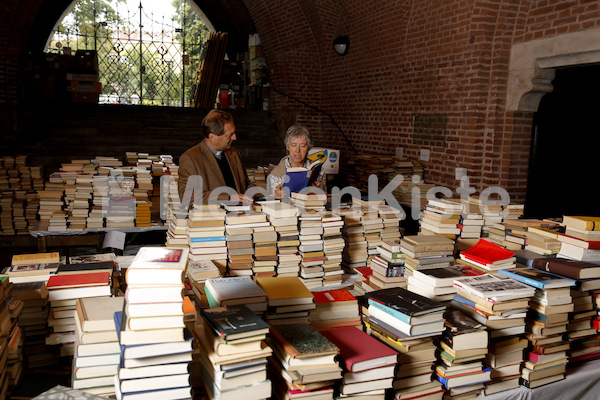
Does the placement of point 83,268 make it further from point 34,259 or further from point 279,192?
point 279,192

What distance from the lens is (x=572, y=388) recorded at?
98.5 inches

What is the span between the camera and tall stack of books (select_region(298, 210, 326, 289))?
130 inches

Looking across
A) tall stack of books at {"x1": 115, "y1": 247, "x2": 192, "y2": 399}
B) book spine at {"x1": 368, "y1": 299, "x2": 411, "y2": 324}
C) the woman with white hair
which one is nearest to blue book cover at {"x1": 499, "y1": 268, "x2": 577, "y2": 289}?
book spine at {"x1": 368, "y1": 299, "x2": 411, "y2": 324}

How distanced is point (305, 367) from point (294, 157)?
9.49 ft

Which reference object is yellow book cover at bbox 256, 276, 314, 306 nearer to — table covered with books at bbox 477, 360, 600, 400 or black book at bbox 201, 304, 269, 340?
black book at bbox 201, 304, 269, 340

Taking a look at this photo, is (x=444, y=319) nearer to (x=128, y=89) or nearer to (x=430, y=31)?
(x=430, y=31)

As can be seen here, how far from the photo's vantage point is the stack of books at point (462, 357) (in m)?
2.08

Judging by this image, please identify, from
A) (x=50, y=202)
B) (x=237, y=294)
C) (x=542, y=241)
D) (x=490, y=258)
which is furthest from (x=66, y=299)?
(x=50, y=202)

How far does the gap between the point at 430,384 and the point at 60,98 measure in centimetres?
1202

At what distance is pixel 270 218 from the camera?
3316mm

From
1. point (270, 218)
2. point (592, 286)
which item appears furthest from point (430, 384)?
point (270, 218)

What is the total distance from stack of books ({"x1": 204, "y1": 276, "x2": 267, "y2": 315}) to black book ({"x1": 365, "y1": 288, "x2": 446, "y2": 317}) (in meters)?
0.53

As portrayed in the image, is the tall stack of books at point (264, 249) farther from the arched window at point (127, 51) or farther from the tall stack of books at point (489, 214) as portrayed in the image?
the arched window at point (127, 51)

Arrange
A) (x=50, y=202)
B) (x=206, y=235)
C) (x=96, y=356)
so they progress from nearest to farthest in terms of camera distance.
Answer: (x=96, y=356)
(x=206, y=235)
(x=50, y=202)
